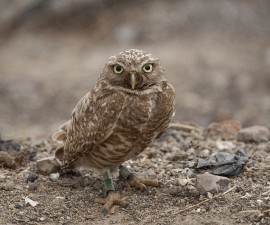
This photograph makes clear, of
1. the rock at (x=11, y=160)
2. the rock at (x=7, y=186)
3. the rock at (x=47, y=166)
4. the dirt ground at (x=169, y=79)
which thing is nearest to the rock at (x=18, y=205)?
the dirt ground at (x=169, y=79)

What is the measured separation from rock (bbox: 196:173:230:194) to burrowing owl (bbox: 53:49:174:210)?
600mm

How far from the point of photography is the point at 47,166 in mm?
6906

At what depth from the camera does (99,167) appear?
6.43 metres

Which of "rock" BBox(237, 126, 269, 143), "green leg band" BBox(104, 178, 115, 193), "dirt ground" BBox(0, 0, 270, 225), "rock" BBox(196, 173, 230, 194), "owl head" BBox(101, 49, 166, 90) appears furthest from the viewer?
"rock" BBox(237, 126, 269, 143)

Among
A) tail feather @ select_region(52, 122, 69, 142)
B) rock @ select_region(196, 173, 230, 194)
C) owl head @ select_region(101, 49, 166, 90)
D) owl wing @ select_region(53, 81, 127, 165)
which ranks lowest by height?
rock @ select_region(196, 173, 230, 194)

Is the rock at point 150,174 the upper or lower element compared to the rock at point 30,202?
upper

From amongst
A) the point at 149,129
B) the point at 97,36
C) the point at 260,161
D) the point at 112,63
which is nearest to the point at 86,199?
the point at 149,129

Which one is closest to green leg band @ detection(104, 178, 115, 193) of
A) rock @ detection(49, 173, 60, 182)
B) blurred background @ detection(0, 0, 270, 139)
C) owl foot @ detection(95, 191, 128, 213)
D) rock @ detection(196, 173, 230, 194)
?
owl foot @ detection(95, 191, 128, 213)

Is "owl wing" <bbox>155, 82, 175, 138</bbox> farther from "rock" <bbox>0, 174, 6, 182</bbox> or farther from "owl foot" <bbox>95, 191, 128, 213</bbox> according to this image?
"rock" <bbox>0, 174, 6, 182</bbox>

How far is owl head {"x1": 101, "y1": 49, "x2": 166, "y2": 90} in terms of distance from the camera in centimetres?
593

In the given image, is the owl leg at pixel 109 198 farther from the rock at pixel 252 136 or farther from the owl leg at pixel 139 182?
the rock at pixel 252 136

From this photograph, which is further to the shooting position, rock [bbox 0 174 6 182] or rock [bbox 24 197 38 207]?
rock [bbox 0 174 6 182]

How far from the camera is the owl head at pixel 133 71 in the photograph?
593cm

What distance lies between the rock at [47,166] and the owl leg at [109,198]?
717 mm
